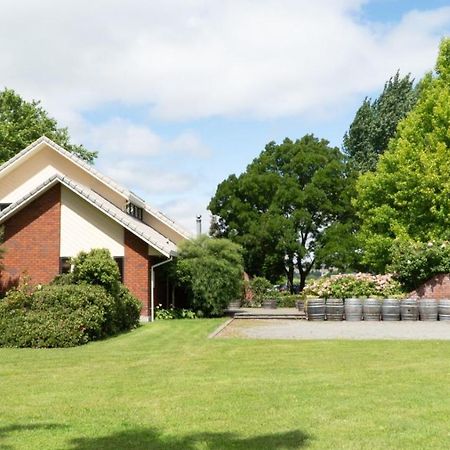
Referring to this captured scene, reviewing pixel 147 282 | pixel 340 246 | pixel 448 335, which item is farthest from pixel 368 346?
pixel 340 246

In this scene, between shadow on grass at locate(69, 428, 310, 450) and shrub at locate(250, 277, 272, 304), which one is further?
shrub at locate(250, 277, 272, 304)

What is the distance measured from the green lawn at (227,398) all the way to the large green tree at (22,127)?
31.7m

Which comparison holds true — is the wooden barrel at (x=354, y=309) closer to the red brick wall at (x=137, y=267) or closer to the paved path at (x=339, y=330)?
the paved path at (x=339, y=330)

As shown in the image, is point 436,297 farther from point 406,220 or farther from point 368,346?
point 368,346

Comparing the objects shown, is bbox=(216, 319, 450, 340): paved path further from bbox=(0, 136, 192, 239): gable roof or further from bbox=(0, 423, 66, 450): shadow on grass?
bbox=(0, 423, 66, 450): shadow on grass

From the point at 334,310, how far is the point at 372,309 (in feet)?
4.84

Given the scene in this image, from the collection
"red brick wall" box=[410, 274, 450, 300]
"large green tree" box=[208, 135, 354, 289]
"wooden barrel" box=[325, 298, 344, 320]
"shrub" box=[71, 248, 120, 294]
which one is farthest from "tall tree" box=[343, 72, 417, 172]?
"shrub" box=[71, 248, 120, 294]

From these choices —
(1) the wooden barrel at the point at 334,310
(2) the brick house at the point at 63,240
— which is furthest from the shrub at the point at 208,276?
(1) the wooden barrel at the point at 334,310

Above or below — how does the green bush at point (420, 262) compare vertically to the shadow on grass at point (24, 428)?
above

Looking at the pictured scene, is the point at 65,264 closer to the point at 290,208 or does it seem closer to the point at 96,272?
the point at 96,272

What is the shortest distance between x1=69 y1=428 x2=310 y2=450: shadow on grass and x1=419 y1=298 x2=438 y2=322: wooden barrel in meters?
19.3

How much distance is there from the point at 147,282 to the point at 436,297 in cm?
1223

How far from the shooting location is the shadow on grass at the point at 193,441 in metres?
6.90

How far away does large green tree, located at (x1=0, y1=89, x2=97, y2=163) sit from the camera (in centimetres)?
4488
